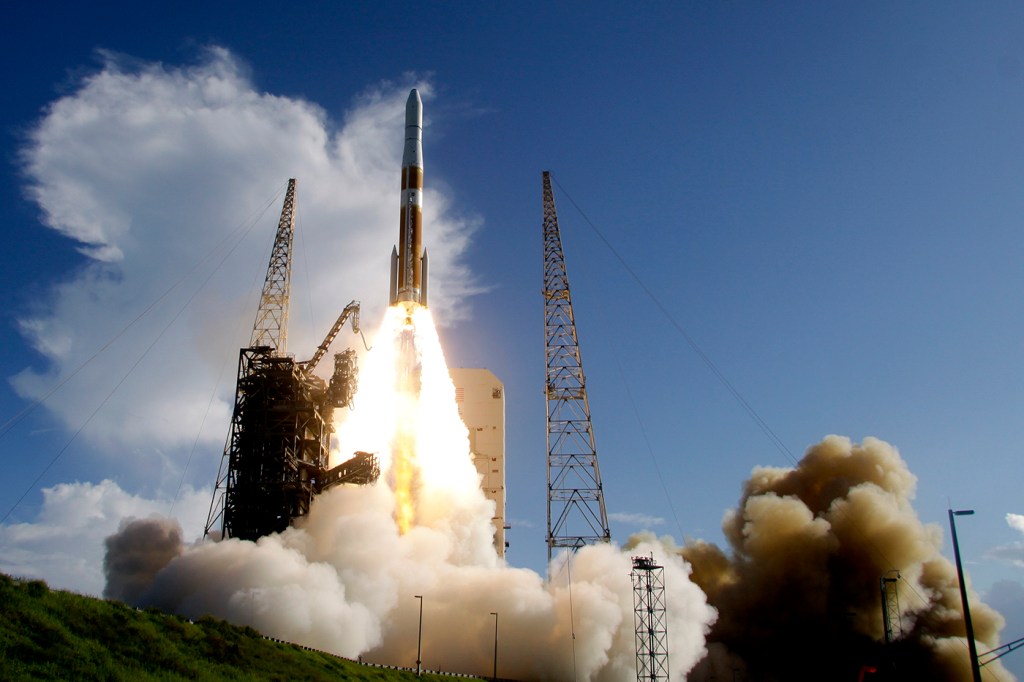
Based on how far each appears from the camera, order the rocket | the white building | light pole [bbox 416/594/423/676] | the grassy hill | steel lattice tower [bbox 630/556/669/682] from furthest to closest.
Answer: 1. the white building
2. the rocket
3. steel lattice tower [bbox 630/556/669/682]
4. light pole [bbox 416/594/423/676]
5. the grassy hill

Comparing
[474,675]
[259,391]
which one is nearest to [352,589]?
[474,675]

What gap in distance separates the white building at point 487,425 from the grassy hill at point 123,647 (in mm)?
32857

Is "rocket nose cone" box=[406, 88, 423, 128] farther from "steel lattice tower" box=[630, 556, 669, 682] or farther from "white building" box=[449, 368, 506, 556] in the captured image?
"steel lattice tower" box=[630, 556, 669, 682]

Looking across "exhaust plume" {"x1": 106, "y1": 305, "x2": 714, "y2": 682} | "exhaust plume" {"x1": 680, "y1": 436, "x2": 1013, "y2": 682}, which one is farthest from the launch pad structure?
"exhaust plume" {"x1": 680, "y1": 436, "x2": 1013, "y2": 682}

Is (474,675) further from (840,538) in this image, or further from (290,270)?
→ (290,270)

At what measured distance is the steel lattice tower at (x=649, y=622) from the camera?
65438 millimetres

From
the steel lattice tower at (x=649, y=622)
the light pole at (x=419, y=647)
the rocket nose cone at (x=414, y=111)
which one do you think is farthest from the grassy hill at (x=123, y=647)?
the rocket nose cone at (x=414, y=111)

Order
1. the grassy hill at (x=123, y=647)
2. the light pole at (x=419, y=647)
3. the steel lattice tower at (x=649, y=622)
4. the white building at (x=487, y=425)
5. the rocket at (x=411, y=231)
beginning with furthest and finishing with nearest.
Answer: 1. the white building at (x=487, y=425)
2. the rocket at (x=411, y=231)
3. the steel lattice tower at (x=649, y=622)
4. the light pole at (x=419, y=647)
5. the grassy hill at (x=123, y=647)

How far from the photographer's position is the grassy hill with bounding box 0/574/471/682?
3888cm

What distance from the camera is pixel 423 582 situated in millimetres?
69812

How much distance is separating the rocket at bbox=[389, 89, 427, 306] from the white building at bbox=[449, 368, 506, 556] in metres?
15.7

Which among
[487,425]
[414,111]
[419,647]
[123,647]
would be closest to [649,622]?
[419,647]

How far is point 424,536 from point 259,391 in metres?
18.3

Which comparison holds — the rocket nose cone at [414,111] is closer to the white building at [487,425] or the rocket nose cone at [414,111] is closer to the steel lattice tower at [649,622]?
the white building at [487,425]
